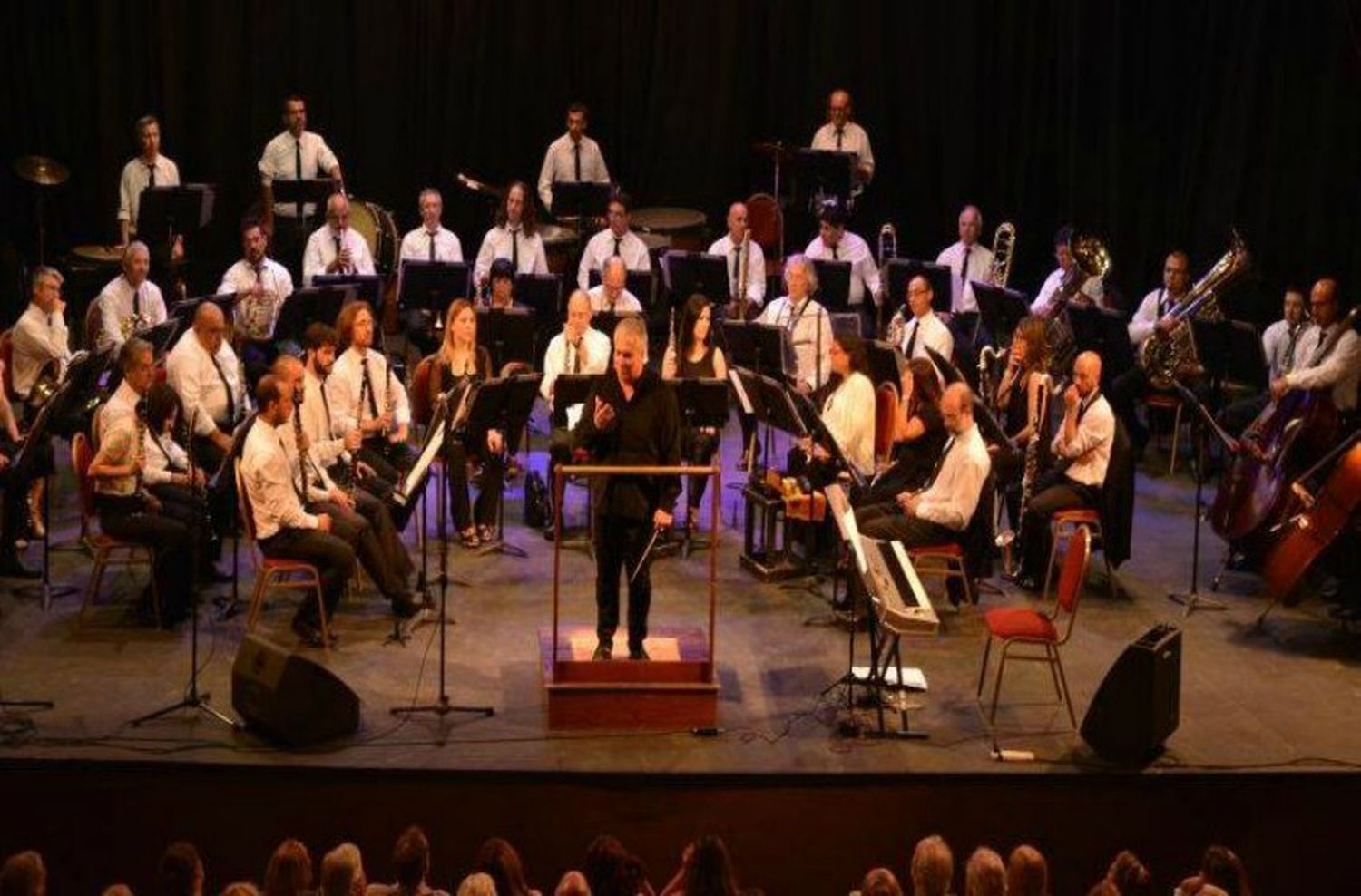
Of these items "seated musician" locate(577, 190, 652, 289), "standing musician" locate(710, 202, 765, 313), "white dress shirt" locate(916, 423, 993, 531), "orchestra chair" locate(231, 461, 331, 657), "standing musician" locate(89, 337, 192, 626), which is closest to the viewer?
"orchestra chair" locate(231, 461, 331, 657)

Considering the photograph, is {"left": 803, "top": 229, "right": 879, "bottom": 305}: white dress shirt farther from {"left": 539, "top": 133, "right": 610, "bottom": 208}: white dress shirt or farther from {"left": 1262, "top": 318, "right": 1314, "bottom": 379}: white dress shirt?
{"left": 1262, "top": 318, "right": 1314, "bottom": 379}: white dress shirt

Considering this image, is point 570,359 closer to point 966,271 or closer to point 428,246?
point 428,246

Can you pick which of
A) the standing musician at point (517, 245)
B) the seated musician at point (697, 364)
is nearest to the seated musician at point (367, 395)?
the seated musician at point (697, 364)

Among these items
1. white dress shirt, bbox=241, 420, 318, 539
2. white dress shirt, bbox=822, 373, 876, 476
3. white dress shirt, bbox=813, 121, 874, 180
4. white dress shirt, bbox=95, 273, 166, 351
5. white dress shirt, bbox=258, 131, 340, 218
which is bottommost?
white dress shirt, bbox=241, 420, 318, 539

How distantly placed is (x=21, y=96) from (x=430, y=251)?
412 cm

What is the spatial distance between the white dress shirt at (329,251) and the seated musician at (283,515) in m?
4.92

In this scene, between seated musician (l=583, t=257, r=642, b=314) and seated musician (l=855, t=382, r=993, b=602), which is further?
seated musician (l=583, t=257, r=642, b=314)

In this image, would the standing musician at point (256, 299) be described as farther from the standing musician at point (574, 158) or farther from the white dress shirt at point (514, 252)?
the standing musician at point (574, 158)

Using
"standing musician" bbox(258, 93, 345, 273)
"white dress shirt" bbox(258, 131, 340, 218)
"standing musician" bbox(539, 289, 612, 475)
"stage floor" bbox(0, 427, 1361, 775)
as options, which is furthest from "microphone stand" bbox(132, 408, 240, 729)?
"white dress shirt" bbox(258, 131, 340, 218)

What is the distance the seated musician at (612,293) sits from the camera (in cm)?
1406

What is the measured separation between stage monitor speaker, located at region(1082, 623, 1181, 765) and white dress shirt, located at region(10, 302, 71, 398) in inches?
271

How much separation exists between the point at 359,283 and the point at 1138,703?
7.20 meters

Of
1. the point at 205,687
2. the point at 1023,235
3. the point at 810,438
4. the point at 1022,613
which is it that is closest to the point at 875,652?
the point at 1022,613

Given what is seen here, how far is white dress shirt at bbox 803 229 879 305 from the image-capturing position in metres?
15.9
